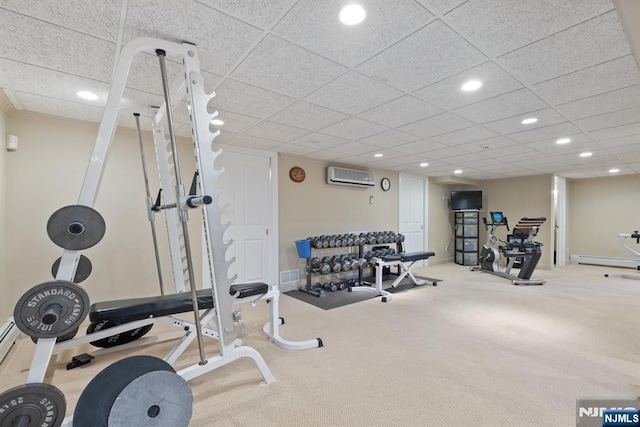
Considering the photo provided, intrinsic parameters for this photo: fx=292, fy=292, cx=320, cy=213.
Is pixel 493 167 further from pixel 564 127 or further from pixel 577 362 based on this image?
pixel 577 362

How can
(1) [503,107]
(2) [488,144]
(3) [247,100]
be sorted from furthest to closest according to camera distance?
(2) [488,144] < (1) [503,107] < (3) [247,100]

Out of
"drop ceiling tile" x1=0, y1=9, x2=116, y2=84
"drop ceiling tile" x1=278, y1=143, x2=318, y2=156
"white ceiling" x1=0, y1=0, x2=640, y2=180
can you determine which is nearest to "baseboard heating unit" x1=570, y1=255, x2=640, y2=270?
"white ceiling" x1=0, y1=0, x2=640, y2=180

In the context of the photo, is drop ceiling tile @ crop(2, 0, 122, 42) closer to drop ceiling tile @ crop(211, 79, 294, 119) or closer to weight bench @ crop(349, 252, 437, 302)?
drop ceiling tile @ crop(211, 79, 294, 119)

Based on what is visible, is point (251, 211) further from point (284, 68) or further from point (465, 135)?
point (465, 135)

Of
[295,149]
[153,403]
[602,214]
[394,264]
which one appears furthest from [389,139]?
[602,214]

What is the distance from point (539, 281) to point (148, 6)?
6.42 meters

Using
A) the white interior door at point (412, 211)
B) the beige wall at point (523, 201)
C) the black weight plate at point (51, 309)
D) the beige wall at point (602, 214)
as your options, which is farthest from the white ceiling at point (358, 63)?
the beige wall at point (602, 214)

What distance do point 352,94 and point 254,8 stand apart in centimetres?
117

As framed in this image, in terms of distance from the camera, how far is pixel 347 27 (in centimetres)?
159

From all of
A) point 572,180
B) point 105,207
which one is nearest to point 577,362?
point 105,207

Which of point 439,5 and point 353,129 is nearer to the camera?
point 439,5

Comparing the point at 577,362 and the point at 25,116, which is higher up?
the point at 25,116

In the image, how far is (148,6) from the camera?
4.72 feet

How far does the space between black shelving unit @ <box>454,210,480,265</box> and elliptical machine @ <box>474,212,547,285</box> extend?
2.70 ft
